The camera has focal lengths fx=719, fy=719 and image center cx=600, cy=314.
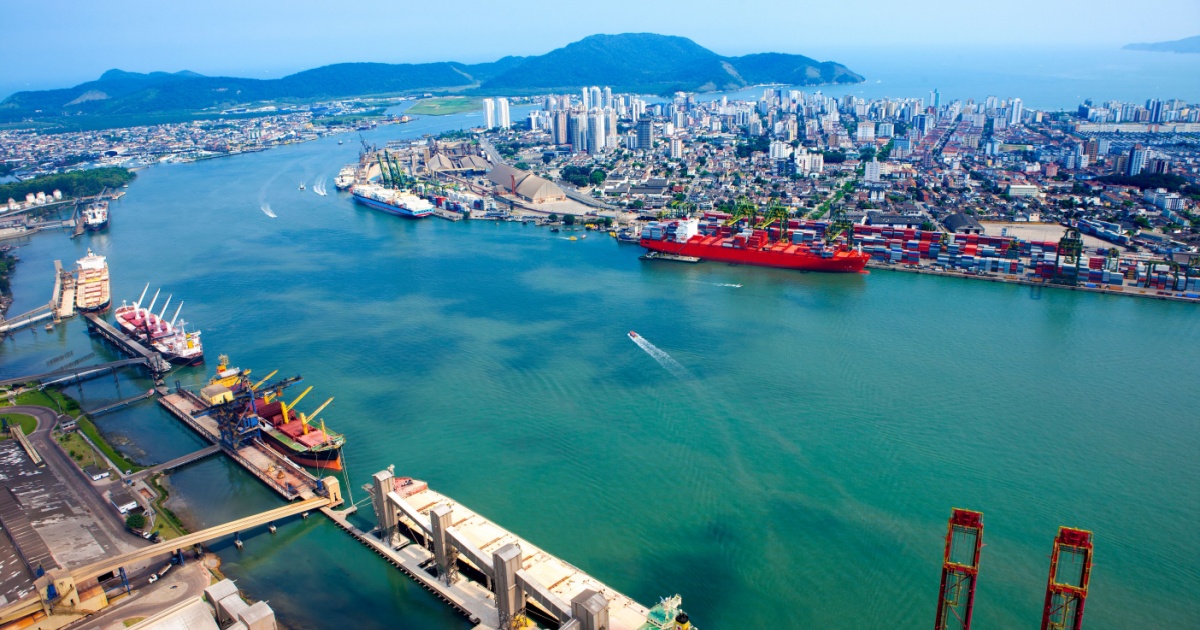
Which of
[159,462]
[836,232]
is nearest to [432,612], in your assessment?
[159,462]

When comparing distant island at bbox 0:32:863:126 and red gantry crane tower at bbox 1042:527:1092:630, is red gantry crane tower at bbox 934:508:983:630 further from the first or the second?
distant island at bbox 0:32:863:126

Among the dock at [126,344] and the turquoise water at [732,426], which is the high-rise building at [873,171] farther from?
the dock at [126,344]

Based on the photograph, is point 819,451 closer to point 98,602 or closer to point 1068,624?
point 1068,624

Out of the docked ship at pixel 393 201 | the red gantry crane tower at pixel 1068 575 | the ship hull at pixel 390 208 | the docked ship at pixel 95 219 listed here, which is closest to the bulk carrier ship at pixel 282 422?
the red gantry crane tower at pixel 1068 575

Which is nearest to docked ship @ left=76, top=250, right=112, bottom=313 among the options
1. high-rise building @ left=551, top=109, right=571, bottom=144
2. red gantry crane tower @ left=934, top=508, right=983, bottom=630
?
red gantry crane tower @ left=934, top=508, right=983, bottom=630

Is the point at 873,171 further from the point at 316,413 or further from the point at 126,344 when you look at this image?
the point at 126,344

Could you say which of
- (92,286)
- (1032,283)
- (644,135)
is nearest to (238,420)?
(92,286)
